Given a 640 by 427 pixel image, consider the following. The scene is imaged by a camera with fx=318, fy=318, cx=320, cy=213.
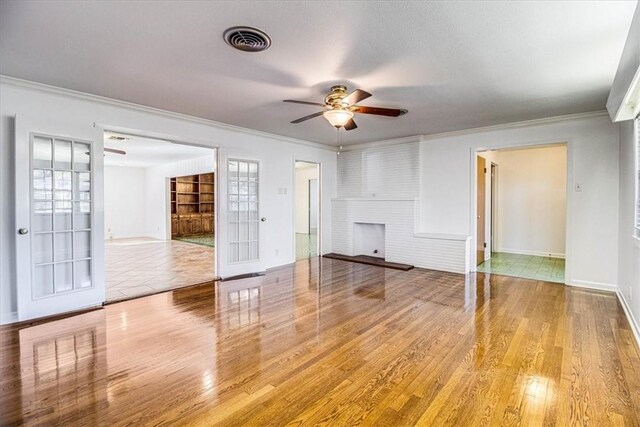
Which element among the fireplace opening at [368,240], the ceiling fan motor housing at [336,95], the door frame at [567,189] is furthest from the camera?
the fireplace opening at [368,240]

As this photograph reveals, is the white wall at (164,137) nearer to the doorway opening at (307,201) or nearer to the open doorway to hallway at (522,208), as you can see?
the open doorway to hallway at (522,208)

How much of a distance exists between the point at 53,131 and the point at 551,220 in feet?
28.2

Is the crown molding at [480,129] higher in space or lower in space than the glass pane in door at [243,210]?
higher

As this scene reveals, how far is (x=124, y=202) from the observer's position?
10.9 meters

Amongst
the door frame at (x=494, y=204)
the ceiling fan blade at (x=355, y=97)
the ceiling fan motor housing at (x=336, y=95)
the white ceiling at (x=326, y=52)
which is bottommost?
the door frame at (x=494, y=204)

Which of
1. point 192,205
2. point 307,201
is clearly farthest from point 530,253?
point 192,205

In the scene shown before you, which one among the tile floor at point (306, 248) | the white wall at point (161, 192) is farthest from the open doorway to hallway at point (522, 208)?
the white wall at point (161, 192)

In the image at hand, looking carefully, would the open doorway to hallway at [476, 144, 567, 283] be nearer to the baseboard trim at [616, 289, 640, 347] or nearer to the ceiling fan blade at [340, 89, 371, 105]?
the baseboard trim at [616, 289, 640, 347]

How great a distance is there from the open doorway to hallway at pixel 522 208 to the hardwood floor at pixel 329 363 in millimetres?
2393

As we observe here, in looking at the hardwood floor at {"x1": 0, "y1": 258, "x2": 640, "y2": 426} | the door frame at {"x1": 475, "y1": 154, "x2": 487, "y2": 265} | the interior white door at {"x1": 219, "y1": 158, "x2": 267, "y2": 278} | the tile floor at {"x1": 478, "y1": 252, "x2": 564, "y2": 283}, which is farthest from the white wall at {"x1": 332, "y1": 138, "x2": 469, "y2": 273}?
the interior white door at {"x1": 219, "y1": 158, "x2": 267, "y2": 278}

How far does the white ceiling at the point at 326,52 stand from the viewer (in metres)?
2.13

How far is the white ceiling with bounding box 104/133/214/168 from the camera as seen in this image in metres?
6.86

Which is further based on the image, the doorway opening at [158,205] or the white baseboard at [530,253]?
the doorway opening at [158,205]

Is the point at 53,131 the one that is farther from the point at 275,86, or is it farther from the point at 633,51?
the point at 633,51
